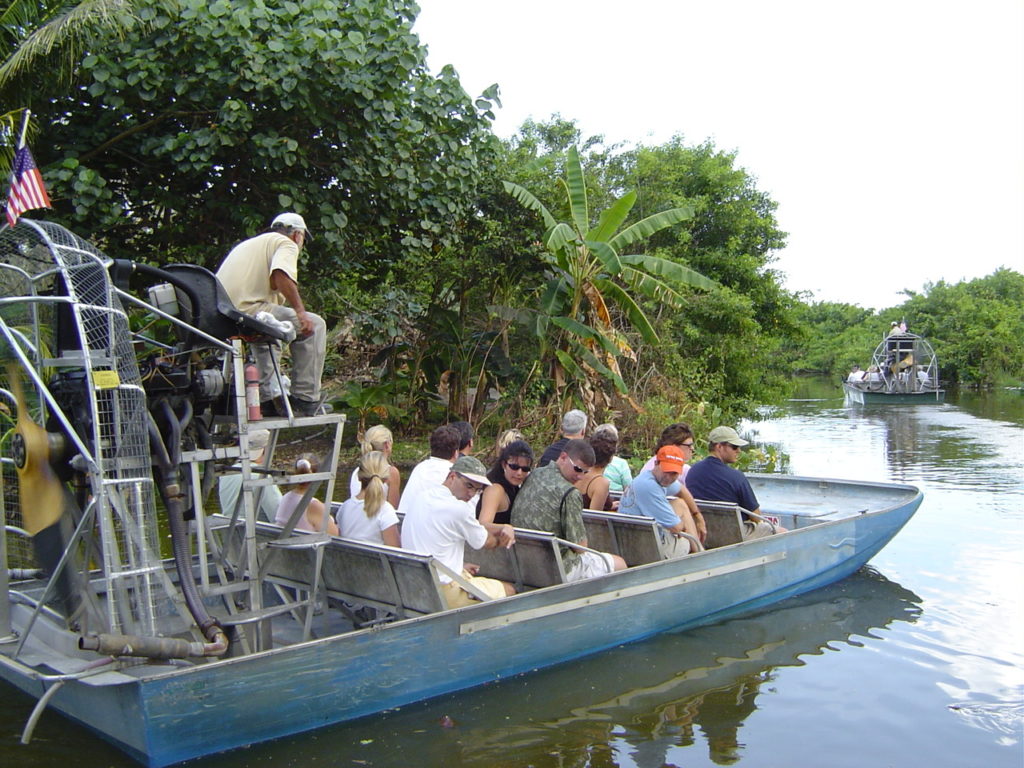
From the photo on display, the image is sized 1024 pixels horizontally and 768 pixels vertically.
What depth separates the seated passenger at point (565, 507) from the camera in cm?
648

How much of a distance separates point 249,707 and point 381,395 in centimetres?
1045

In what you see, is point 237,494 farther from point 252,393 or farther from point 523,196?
point 523,196

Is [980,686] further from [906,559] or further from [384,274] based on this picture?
[384,274]

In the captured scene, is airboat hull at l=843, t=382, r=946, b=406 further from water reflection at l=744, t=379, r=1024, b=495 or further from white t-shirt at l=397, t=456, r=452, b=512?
white t-shirt at l=397, t=456, r=452, b=512

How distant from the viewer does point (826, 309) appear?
218 ft

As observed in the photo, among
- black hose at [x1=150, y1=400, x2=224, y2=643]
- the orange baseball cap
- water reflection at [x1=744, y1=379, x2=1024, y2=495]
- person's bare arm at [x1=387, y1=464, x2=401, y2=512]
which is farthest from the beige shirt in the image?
water reflection at [x1=744, y1=379, x2=1024, y2=495]

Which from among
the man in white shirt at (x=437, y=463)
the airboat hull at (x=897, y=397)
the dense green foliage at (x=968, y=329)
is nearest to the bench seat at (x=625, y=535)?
the man in white shirt at (x=437, y=463)

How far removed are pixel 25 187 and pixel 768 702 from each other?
5.76 meters

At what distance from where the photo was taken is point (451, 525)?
5.81 m

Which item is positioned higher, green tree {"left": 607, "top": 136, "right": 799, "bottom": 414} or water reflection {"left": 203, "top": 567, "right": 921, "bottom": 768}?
green tree {"left": 607, "top": 136, "right": 799, "bottom": 414}

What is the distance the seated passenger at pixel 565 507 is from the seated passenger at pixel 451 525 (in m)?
0.58

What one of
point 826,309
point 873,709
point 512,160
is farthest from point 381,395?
point 826,309

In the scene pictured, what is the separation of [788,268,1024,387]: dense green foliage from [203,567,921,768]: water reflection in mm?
31923

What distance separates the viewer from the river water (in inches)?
211
